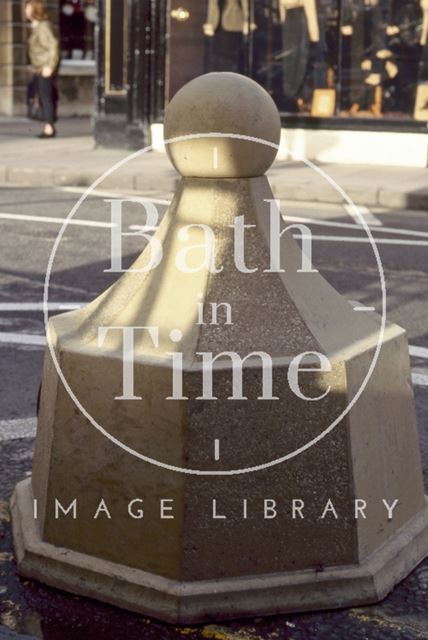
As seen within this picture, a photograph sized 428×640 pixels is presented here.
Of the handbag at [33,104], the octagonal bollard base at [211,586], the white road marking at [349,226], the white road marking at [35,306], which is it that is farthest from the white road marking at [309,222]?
the handbag at [33,104]

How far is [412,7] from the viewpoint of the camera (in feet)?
51.2

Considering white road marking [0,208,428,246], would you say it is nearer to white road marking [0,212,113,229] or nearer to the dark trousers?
white road marking [0,212,113,229]

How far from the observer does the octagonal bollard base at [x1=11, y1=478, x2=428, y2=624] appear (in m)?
3.09

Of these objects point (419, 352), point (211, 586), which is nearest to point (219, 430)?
point (211, 586)

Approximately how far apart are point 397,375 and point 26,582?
1.19 m

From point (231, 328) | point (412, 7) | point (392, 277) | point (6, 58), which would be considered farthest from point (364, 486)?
point (6, 58)

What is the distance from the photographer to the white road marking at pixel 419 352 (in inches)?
230

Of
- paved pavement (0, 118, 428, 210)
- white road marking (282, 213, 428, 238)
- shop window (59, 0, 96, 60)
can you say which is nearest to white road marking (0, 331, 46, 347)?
white road marking (282, 213, 428, 238)

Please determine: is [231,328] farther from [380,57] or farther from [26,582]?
[380,57]

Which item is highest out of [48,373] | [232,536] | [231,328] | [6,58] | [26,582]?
[231,328]

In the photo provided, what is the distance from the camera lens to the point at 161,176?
43.2 feet

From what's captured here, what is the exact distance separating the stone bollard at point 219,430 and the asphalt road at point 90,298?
61 millimetres

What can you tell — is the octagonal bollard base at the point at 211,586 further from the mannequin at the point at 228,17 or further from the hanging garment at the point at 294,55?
the mannequin at the point at 228,17

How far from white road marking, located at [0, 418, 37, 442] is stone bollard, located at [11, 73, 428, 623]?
1114 millimetres
